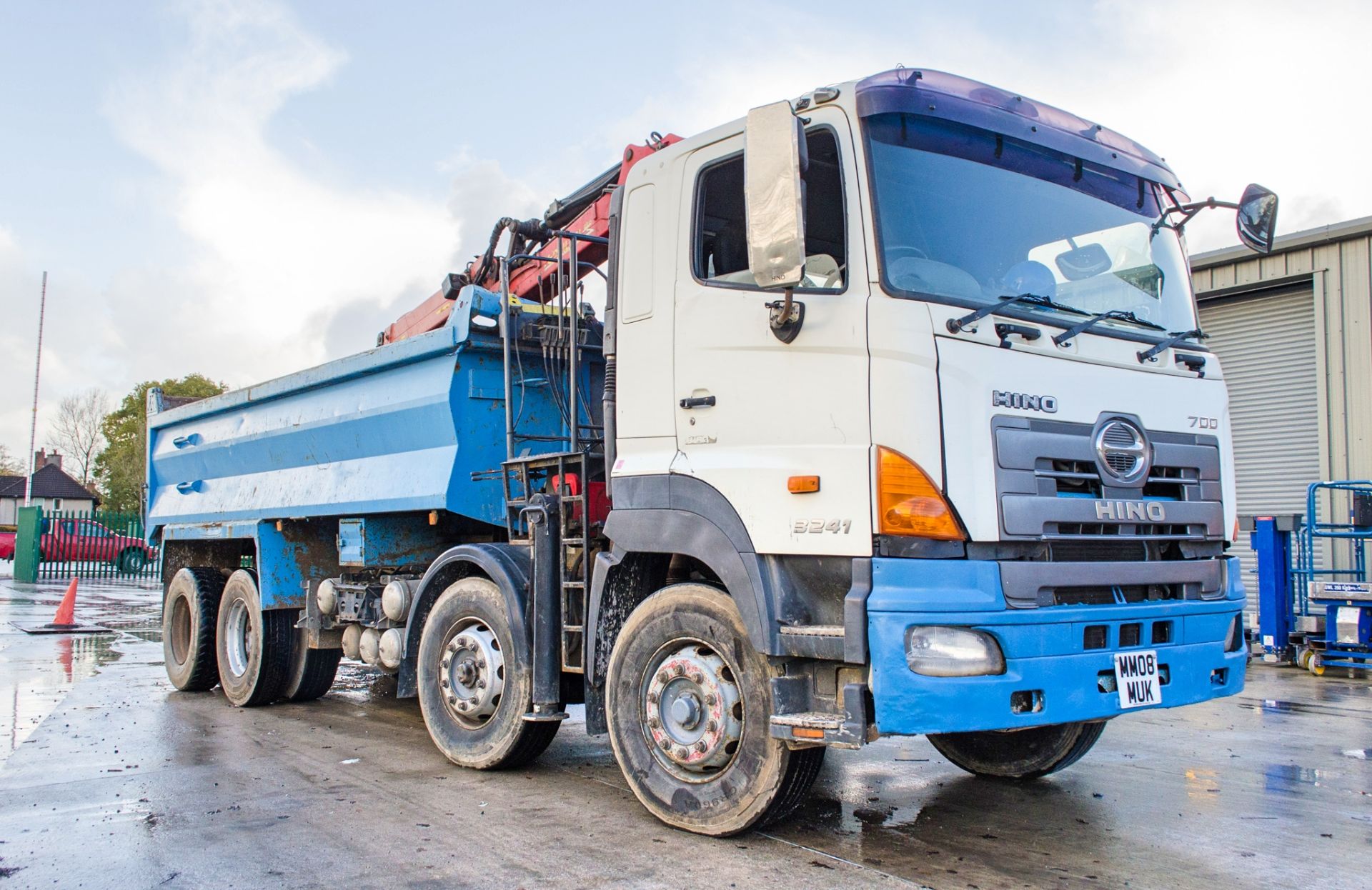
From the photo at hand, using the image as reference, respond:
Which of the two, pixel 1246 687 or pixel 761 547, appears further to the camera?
Result: pixel 1246 687

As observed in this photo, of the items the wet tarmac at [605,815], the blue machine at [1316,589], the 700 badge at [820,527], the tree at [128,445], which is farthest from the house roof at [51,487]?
the 700 badge at [820,527]

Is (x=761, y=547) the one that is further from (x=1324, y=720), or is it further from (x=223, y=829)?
(x=1324, y=720)

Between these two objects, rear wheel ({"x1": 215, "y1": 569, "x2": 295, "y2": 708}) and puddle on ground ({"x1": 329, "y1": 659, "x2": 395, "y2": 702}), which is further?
puddle on ground ({"x1": 329, "y1": 659, "x2": 395, "y2": 702})

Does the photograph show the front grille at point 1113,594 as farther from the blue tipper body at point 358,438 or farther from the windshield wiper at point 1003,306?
the blue tipper body at point 358,438

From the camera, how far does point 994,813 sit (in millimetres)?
5129

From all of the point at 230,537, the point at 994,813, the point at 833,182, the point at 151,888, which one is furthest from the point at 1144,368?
the point at 230,537

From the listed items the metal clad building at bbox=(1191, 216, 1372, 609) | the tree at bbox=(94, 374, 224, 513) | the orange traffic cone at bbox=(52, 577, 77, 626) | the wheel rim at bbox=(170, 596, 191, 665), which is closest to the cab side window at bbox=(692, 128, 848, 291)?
the wheel rim at bbox=(170, 596, 191, 665)

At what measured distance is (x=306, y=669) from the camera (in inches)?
345

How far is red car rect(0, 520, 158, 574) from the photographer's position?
30.0 m

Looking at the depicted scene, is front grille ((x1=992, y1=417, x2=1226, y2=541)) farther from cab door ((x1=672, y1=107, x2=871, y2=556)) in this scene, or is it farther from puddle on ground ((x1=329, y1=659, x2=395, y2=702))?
puddle on ground ((x1=329, y1=659, x2=395, y2=702))

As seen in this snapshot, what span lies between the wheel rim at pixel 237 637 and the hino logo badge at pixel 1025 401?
22.7ft

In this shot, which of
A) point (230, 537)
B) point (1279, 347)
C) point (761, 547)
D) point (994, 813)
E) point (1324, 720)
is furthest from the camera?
point (1279, 347)

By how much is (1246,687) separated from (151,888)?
29.3 ft

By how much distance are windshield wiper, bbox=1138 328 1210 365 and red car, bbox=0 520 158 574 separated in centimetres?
2967
